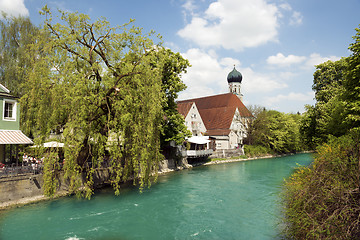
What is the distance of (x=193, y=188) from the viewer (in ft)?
69.9

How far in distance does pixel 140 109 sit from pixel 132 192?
7.18m

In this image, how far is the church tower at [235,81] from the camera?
8950 centimetres

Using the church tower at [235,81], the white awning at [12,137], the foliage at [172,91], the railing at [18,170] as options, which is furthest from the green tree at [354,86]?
the church tower at [235,81]

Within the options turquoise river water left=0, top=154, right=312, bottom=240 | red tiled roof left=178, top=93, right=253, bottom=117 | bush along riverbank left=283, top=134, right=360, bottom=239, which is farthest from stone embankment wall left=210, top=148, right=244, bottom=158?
bush along riverbank left=283, top=134, right=360, bottom=239

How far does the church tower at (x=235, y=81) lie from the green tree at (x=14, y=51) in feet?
235


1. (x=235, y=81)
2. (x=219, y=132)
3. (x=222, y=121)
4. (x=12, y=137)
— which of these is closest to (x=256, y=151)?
(x=219, y=132)

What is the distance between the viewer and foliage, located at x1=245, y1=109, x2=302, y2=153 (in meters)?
55.0

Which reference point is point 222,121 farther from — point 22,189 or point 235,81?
point 22,189

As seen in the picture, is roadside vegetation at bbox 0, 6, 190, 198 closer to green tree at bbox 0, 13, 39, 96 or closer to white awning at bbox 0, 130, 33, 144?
white awning at bbox 0, 130, 33, 144

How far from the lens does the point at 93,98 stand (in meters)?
15.4

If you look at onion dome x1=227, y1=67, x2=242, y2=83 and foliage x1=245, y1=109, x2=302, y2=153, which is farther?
Answer: onion dome x1=227, y1=67, x2=242, y2=83

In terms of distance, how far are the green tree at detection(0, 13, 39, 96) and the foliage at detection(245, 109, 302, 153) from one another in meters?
46.2

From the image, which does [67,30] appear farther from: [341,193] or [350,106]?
[350,106]

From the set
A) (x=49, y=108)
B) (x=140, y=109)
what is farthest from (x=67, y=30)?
(x=140, y=109)
